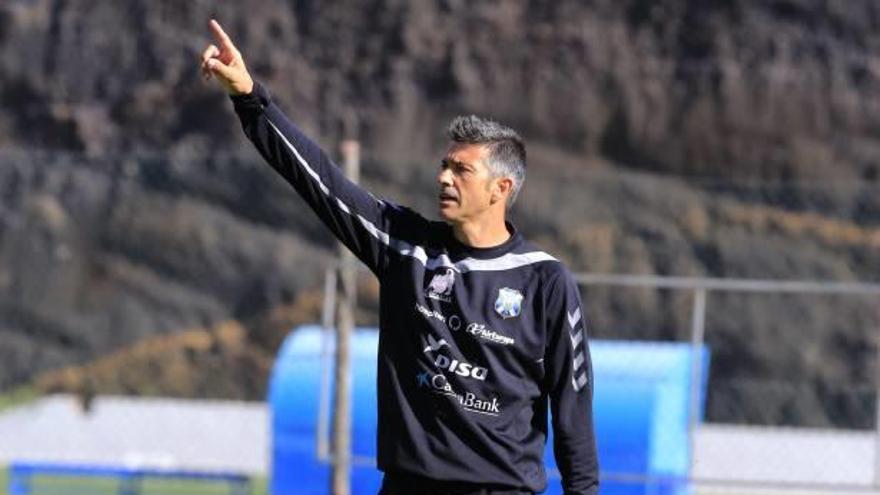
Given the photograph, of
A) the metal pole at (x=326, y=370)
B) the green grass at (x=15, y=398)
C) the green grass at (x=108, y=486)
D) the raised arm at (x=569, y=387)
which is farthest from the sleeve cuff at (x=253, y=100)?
the green grass at (x=15, y=398)

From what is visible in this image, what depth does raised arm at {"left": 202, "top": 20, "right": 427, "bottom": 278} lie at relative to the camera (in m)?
4.82

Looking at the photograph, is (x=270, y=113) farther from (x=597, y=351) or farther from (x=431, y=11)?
(x=431, y=11)

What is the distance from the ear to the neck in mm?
65

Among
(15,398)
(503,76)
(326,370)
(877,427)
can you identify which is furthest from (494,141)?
(503,76)

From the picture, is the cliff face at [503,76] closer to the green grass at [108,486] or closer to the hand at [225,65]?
the green grass at [108,486]

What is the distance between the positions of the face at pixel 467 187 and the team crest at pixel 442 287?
162 mm

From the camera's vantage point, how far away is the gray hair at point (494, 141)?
484 cm

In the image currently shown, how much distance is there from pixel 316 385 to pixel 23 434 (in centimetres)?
451

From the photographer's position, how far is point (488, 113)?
1912 centimetres

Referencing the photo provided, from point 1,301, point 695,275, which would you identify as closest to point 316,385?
point 1,301

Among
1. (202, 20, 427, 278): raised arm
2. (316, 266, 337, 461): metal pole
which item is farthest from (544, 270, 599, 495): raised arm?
(316, 266, 337, 461): metal pole

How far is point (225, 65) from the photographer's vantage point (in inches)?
A: 183

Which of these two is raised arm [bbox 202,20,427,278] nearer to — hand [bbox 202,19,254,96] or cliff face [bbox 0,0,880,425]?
hand [bbox 202,19,254,96]

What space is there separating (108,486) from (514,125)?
8.75 metres
